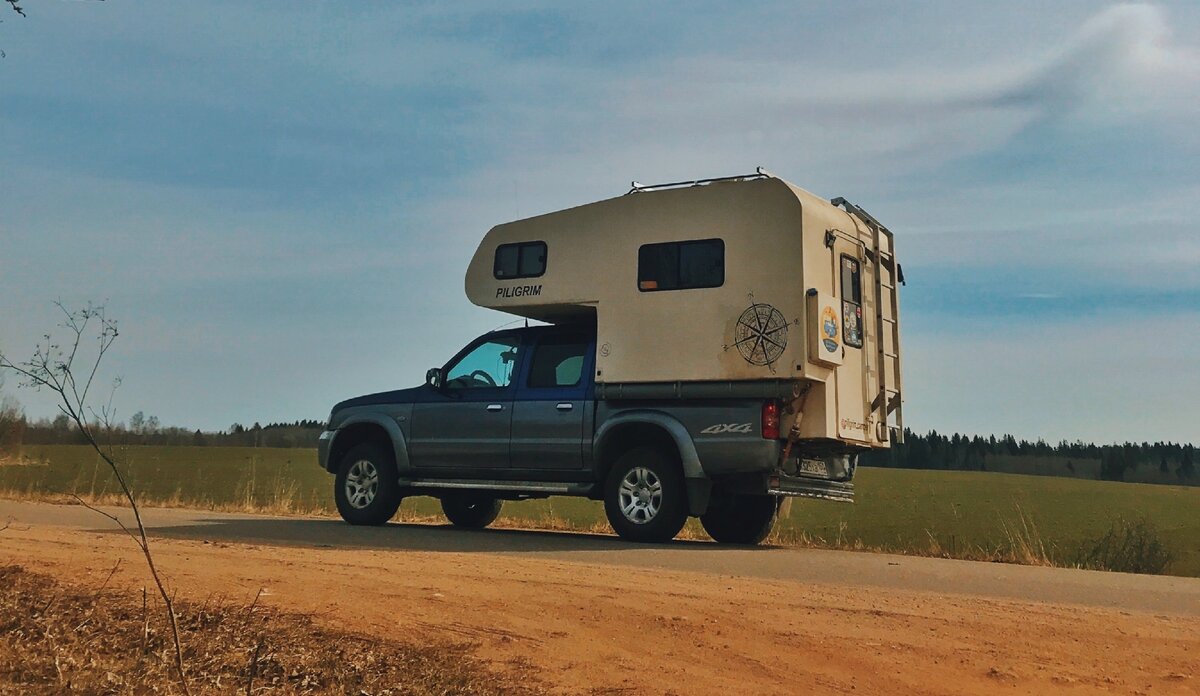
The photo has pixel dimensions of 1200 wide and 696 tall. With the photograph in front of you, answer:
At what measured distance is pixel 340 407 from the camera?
13641 millimetres

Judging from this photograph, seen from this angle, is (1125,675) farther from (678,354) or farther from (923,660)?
(678,354)

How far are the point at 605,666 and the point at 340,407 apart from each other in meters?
9.10

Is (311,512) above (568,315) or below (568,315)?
below

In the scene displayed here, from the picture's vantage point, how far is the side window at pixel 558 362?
477 inches

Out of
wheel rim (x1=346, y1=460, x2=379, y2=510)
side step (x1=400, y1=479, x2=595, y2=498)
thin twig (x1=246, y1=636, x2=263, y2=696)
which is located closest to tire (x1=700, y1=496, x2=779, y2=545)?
side step (x1=400, y1=479, x2=595, y2=498)

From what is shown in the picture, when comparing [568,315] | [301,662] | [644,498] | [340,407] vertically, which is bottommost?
[301,662]

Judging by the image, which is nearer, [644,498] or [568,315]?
[644,498]

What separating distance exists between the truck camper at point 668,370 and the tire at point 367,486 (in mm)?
24

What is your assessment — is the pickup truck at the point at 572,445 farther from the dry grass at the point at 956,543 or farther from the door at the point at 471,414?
the dry grass at the point at 956,543

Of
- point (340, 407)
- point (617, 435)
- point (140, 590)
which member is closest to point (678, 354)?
point (617, 435)

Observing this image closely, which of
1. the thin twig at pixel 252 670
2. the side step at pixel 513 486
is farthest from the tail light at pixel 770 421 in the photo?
the thin twig at pixel 252 670

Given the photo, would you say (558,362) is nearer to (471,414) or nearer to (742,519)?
(471,414)

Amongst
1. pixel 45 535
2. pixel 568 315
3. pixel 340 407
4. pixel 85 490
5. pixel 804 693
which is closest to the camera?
pixel 804 693

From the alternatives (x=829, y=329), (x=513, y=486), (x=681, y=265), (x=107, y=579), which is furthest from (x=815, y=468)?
(x=107, y=579)
